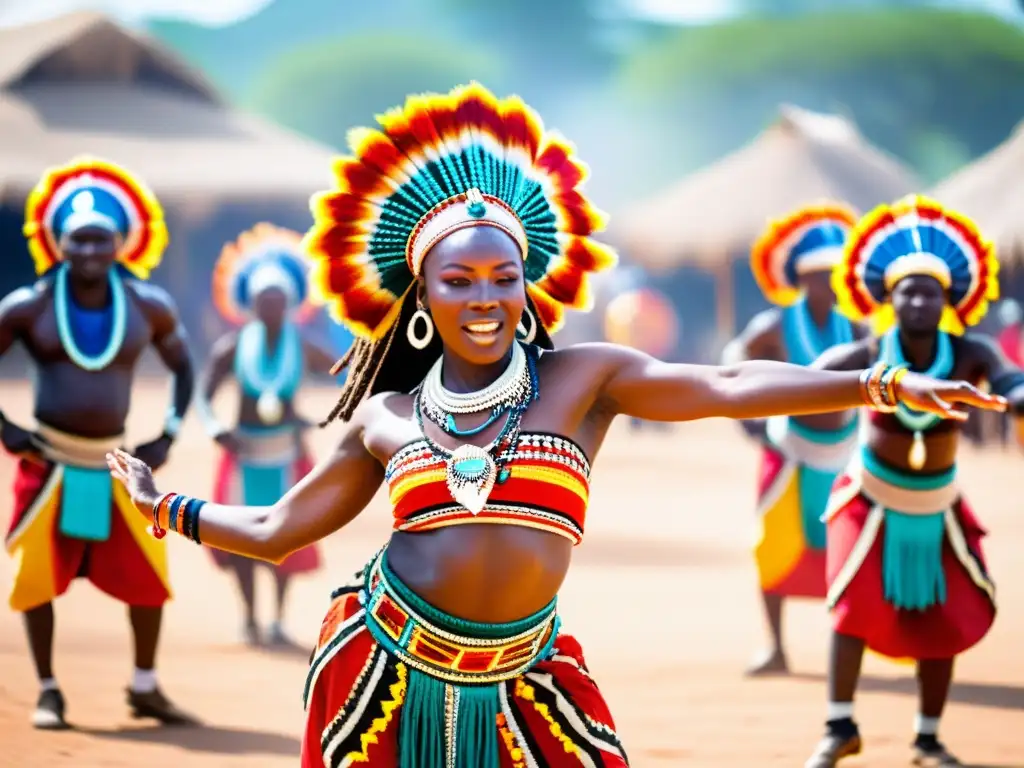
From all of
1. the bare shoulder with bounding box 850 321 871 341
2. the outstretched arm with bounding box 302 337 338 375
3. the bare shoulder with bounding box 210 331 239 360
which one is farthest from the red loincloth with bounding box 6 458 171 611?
the bare shoulder with bounding box 850 321 871 341

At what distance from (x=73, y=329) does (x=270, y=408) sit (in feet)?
8.47

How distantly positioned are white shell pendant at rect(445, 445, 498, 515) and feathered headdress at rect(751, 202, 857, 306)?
17.7 ft

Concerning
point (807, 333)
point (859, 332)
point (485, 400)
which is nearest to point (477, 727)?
point (485, 400)

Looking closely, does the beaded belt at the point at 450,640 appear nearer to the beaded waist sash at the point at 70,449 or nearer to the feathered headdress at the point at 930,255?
the feathered headdress at the point at 930,255

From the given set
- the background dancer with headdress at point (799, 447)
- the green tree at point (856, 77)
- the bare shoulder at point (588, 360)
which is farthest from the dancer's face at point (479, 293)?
the green tree at point (856, 77)

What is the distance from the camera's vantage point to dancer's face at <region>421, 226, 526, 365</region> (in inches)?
163

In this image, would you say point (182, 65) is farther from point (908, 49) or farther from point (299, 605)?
point (908, 49)

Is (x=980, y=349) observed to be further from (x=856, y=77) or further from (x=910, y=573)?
(x=856, y=77)

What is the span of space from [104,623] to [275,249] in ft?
8.48

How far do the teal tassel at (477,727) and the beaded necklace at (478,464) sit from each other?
0.47 m

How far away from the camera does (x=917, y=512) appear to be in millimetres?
6613

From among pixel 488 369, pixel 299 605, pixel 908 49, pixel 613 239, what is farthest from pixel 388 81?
pixel 488 369

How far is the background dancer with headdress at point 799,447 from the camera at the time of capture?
8.66 metres

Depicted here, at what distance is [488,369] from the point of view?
427 cm
